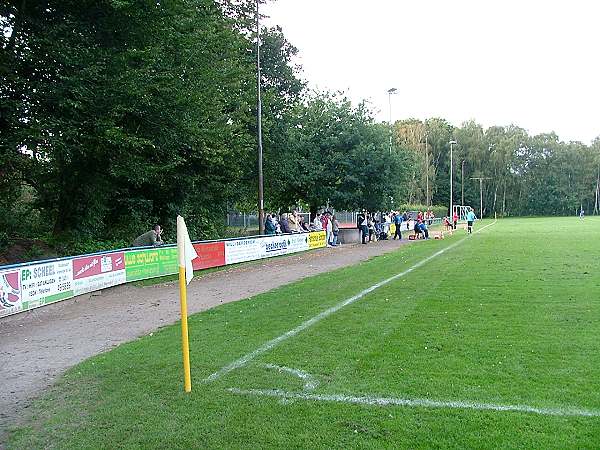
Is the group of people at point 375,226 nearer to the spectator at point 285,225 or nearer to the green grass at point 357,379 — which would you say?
the spectator at point 285,225

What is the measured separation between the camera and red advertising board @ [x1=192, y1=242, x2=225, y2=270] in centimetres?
1962

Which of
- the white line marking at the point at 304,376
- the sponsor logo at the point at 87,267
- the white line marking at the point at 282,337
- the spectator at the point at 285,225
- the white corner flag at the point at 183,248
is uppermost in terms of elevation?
the white corner flag at the point at 183,248

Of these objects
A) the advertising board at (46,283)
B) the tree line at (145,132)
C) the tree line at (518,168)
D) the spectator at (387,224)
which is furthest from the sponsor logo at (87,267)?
the tree line at (518,168)

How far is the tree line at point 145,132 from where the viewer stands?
17016mm

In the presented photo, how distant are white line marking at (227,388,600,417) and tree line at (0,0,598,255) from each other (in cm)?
1309

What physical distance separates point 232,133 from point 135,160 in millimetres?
7979

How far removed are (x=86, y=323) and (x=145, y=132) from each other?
10.6 m

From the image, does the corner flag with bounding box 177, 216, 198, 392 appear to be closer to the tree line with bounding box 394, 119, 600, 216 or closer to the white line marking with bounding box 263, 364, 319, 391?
the white line marking with bounding box 263, 364, 319, 391

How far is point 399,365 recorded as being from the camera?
6.74 metres

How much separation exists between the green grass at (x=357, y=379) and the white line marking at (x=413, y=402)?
3.9 inches

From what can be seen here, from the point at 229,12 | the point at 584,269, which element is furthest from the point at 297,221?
the point at 584,269

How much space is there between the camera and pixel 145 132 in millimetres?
20344

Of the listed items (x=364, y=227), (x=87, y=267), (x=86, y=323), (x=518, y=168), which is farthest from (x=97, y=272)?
(x=518, y=168)

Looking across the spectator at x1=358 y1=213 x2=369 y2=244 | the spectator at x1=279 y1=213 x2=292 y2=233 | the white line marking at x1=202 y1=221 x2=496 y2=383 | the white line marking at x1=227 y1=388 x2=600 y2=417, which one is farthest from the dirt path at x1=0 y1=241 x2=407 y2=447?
the spectator at x1=358 y1=213 x2=369 y2=244
